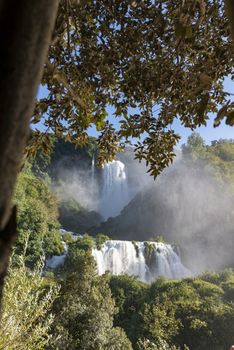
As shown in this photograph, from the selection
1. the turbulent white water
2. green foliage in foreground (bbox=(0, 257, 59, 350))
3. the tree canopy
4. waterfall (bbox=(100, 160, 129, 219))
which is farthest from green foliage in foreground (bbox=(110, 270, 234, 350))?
waterfall (bbox=(100, 160, 129, 219))

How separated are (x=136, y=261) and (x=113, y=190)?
25395mm

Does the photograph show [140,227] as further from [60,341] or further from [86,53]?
[86,53]

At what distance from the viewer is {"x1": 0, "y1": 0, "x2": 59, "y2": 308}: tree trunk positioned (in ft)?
1.90

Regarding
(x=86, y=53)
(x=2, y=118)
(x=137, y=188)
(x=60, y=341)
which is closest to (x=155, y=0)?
(x=86, y=53)

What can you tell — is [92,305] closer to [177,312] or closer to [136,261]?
[177,312]

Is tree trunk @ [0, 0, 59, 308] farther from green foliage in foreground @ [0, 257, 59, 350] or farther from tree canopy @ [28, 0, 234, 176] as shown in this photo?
green foliage in foreground @ [0, 257, 59, 350]

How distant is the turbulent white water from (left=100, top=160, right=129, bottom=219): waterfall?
21968 mm

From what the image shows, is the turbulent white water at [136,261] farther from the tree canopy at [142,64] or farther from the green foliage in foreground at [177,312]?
the tree canopy at [142,64]

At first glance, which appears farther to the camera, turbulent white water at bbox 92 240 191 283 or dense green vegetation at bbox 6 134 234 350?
turbulent white water at bbox 92 240 191 283

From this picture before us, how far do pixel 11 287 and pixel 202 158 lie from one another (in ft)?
189

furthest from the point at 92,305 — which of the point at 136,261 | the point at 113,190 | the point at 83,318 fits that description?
the point at 113,190

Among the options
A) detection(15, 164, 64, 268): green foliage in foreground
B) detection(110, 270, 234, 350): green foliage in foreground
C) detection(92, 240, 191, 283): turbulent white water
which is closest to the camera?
detection(110, 270, 234, 350): green foliage in foreground

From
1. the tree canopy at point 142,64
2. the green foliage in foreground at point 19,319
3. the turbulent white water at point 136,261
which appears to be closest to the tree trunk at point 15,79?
the tree canopy at point 142,64

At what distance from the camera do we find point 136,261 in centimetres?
3947
